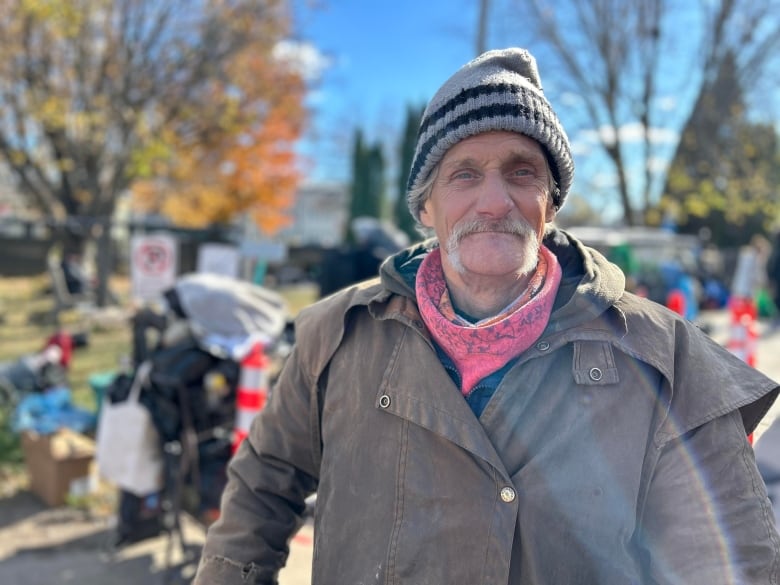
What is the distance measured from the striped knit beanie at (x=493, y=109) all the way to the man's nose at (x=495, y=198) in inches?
5.2

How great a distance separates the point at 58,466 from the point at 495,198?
405cm

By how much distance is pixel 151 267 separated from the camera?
6.19m

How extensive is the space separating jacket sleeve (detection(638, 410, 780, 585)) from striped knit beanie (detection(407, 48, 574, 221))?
79 cm

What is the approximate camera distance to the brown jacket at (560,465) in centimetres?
137

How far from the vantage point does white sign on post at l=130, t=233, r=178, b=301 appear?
614 cm

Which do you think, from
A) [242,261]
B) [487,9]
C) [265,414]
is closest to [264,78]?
[487,9]

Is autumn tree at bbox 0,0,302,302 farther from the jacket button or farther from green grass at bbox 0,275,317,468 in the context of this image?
the jacket button

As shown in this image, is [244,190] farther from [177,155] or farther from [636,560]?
[636,560]

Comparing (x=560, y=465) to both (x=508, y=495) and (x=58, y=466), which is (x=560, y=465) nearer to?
(x=508, y=495)

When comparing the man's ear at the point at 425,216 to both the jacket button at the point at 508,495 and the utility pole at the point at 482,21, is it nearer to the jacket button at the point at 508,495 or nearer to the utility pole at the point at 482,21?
the jacket button at the point at 508,495

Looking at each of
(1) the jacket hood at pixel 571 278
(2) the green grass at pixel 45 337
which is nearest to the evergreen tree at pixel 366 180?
(2) the green grass at pixel 45 337

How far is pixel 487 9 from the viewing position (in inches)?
360

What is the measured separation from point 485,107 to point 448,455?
0.84 metres

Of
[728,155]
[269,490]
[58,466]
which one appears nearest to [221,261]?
[58,466]
